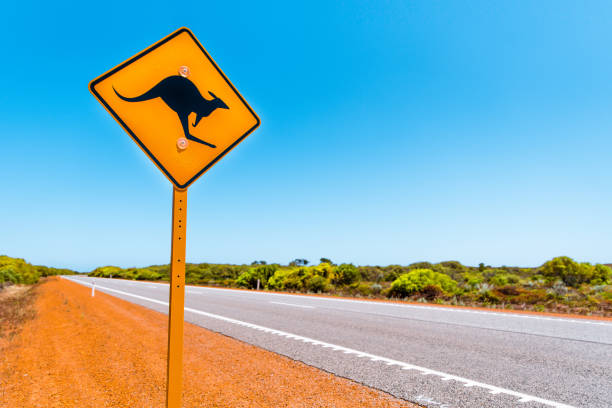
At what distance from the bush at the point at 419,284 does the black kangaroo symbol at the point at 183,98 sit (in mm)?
17788

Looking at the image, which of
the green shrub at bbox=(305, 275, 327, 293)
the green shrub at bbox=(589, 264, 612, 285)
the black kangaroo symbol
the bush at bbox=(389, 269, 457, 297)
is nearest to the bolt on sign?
the black kangaroo symbol

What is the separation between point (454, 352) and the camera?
598 centimetres

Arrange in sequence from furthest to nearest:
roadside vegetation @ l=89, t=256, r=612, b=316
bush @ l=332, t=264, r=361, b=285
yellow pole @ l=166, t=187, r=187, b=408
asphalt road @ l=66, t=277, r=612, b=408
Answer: bush @ l=332, t=264, r=361, b=285
roadside vegetation @ l=89, t=256, r=612, b=316
asphalt road @ l=66, t=277, r=612, b=408
yellow pole @ l=166, t=187, r=187, b=408

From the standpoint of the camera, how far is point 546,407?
3.60 m

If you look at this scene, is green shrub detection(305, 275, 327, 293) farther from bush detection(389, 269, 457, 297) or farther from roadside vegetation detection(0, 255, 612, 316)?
bush detection(389, 269, 457, 297)

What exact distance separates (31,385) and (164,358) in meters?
1.67

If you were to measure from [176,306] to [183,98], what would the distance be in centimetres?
107

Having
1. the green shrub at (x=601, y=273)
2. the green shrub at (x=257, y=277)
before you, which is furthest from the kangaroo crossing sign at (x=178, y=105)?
the green shrub at (x=257, y=277)

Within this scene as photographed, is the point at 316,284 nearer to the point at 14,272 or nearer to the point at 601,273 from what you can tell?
the point at 601,273

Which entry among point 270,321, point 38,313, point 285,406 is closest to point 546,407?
point 285,406

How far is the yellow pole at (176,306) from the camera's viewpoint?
5.67 ft

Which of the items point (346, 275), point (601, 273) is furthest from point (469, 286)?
point (601, 273)

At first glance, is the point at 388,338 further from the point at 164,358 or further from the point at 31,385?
the point at 31,385

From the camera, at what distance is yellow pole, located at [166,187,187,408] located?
1.73 meters
